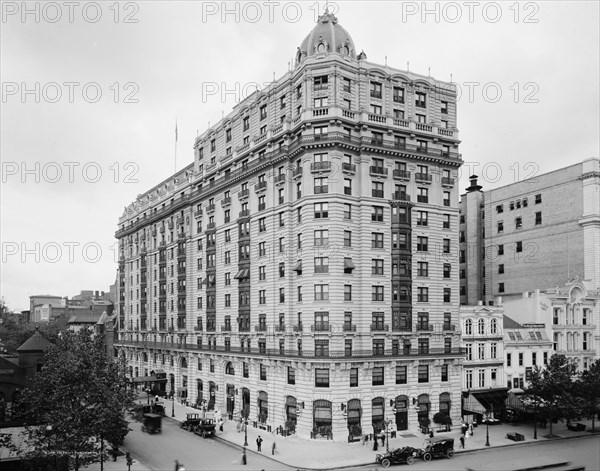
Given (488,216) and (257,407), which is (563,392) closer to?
(257,407)

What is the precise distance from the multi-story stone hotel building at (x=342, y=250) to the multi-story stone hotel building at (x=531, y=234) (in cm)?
2064

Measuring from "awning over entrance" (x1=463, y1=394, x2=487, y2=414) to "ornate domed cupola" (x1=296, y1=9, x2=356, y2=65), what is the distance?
36.7 metres

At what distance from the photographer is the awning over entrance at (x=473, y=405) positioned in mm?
58500

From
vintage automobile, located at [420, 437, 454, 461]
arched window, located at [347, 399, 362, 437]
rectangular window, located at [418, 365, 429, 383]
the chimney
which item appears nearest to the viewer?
vintage automobile, located at [420, 437, 454, 461]

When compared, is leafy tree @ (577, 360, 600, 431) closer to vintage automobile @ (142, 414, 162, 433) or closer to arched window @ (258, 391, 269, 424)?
arched window @ (258, 391, 269, 424)

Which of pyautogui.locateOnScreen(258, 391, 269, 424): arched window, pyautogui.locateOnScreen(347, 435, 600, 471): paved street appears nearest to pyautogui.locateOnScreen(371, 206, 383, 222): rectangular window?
pyautogui.locateOnScreen(258, 391, 269, 424): arched window

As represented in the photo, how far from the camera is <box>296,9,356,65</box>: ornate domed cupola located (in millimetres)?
58125

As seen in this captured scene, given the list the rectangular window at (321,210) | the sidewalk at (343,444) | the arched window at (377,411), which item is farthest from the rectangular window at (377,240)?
the sidewalk at (343,444)

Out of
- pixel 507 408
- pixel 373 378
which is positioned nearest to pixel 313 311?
pixel 373 378

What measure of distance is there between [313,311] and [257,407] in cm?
1437

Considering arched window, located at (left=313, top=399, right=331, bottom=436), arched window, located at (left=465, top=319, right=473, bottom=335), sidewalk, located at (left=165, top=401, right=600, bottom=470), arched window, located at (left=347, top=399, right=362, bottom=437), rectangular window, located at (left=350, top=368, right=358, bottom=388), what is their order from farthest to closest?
arched window, located at (left=465, top=319, right=473, bottom=335)
rectangular window, located at (left=350, top=368, right=358, bottom=388)
arched window, located at (left=347, top=399, right=362, bottom=437)
arched window, located at (left=313, top=399, right=331, bottom=436)
sidewalk, located at (left=165, top=401, right=600, bottom=470)

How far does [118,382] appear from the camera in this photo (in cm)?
4172

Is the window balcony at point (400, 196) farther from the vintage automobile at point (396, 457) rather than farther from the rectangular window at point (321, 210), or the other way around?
the vintage automobile at point (396, 457)

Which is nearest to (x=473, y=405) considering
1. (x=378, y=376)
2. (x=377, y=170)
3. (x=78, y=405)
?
(x=378, y=376)
